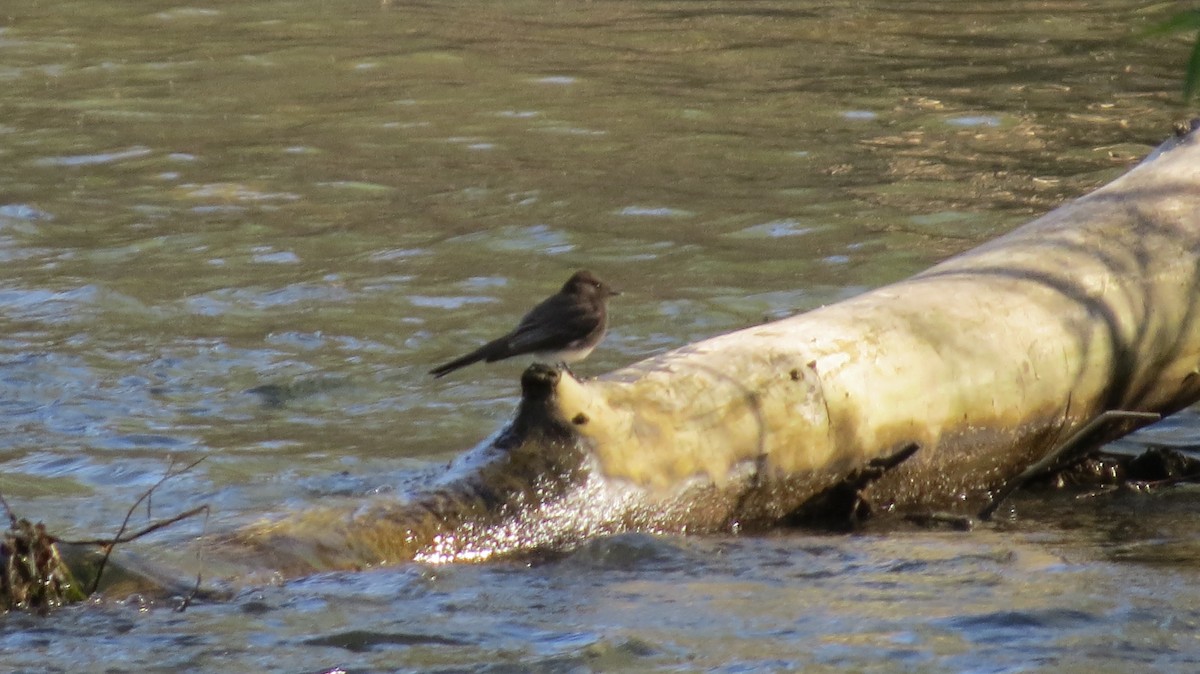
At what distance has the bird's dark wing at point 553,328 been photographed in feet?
23.7

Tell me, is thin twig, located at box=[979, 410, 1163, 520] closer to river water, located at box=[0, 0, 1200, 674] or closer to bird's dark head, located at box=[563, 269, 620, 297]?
river water, located at box=[0, 0, 1200, 674]

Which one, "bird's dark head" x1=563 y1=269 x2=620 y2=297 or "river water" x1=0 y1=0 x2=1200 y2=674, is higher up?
"bird's dark head" x1=563 y1=269 x2=620 y2=297

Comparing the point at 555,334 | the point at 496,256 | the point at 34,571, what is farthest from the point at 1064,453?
the point at 496,256

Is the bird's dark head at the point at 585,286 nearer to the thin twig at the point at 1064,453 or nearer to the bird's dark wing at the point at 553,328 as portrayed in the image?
the bird's dark wing at the point at 553,328

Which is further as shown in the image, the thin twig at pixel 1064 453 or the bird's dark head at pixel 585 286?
the bird's dark head at pixel 585 286

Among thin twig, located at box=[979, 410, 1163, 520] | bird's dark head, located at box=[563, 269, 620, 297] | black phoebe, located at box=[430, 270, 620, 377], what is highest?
bird's dark head, located at box=[563, 269, 620, 297]

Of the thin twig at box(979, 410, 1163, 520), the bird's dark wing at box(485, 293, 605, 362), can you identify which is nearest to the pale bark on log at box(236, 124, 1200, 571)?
the thin twig at box(979, 410, 1163, 520)

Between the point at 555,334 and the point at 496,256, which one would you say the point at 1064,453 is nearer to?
the point at 555,334

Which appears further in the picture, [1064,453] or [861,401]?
[1064,453]

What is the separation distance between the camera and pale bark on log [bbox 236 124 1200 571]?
554 cm

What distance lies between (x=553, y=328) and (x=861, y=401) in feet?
5.13

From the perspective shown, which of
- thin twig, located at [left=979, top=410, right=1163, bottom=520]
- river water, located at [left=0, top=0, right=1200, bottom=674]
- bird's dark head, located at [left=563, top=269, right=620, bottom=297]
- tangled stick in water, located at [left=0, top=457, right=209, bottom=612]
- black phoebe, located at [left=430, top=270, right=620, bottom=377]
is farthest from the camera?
bird's dark head, located at [left=563, top=269, right=620, bottom=297]

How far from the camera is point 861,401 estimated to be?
6.09m

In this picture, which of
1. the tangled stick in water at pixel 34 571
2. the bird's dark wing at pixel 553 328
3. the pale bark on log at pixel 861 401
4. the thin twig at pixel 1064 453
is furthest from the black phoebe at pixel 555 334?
the tangled stick in water at pixel 34 571
